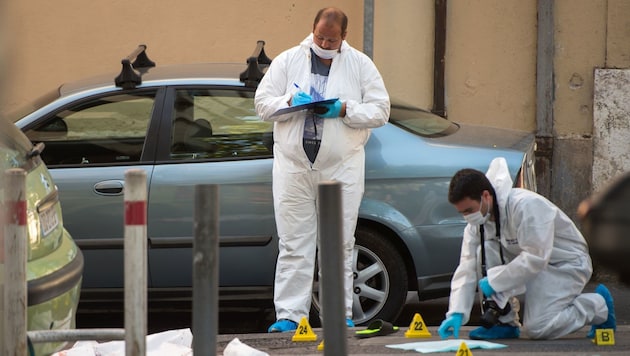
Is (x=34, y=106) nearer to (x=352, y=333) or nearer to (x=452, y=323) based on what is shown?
(x=352, y=333)

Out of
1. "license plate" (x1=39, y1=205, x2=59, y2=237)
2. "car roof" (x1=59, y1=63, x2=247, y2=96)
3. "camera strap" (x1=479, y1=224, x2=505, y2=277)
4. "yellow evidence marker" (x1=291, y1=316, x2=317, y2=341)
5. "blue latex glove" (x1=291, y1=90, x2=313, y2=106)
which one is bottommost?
"yellow evidence marker" (x1=291, y1=316, x2=317, y2=341)

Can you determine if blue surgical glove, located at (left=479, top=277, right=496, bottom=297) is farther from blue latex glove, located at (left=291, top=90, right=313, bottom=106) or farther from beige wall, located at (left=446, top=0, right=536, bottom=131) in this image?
beige wall, located at (left=446, top=0, right=536, bottom=131)

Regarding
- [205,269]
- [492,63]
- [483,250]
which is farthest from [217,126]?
[492,63]

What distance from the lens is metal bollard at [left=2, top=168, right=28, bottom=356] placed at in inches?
177

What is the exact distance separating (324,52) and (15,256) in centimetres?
277

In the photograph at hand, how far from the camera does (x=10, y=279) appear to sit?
450 centimetres

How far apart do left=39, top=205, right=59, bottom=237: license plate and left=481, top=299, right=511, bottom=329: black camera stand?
2214 millimetres

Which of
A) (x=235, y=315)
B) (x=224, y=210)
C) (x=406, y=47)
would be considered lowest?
A: (x=235, y=315)

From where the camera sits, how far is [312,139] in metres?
6.75

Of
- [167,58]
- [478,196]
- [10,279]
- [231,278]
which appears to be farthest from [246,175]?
[167,58]

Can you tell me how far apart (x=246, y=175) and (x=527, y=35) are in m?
4.48

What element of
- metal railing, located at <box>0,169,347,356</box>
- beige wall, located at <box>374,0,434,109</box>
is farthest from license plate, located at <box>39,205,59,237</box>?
beige wall, located at <box>374,0,434,109</box>

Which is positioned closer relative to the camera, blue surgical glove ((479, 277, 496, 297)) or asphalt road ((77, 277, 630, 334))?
blue surgical glove ((479, 277, 496, 297))

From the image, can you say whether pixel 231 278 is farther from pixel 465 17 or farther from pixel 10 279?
pixel 465 17
